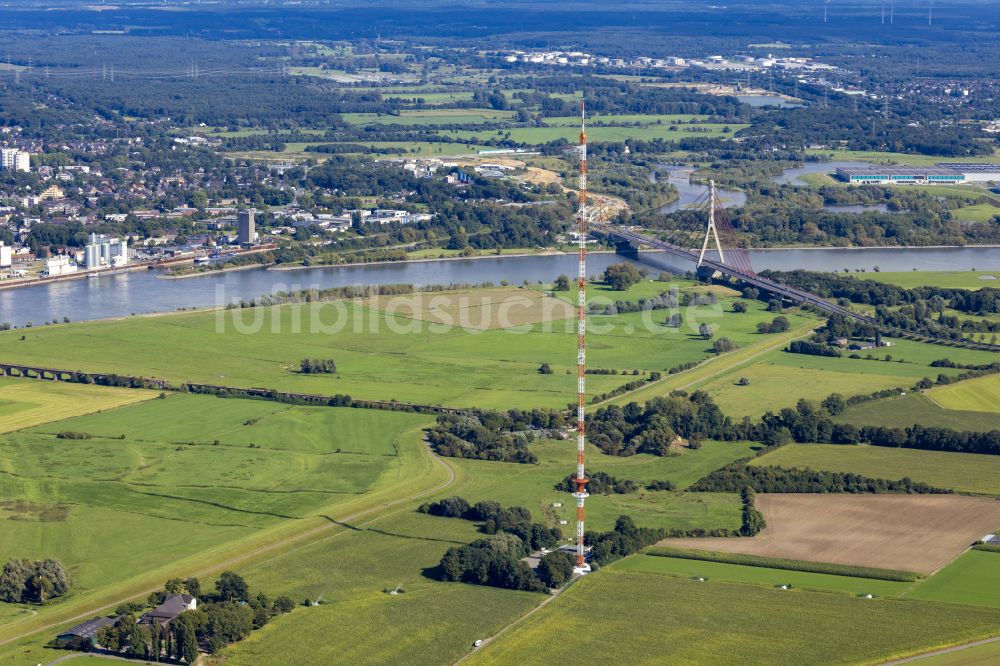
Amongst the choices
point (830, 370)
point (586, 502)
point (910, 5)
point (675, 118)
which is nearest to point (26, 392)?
point (586, 502)

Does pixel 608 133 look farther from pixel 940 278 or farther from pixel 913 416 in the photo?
pixel 913 416

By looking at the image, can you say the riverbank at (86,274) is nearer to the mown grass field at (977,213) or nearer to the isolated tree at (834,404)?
the isolated tree at (834,404)

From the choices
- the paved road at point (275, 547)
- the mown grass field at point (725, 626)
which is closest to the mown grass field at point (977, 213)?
the paved road at point (275, 547)

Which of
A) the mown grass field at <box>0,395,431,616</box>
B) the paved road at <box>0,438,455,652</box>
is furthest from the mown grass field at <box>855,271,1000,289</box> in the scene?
the paved road at <box>0,438,455,652</box>

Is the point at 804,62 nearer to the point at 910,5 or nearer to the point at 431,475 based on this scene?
the point at 910,5

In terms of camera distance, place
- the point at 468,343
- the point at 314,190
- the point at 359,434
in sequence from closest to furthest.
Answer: the point at 359,434, the point at 468,343, the point at 314,190
